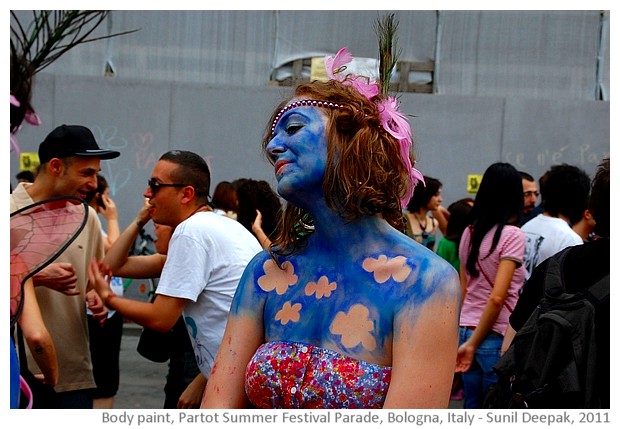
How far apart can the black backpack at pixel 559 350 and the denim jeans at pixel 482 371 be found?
5.68 ft

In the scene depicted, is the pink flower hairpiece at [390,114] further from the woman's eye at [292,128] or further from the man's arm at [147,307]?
the man's arm at [147,307]

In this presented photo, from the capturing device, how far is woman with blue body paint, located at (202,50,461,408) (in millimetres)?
2371

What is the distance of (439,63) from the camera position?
12.0 m

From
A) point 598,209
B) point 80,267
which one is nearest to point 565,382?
point 598,209

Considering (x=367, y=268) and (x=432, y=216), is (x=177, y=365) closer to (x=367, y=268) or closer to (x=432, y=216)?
(x=367, y=268)

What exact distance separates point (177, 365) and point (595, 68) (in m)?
8.82

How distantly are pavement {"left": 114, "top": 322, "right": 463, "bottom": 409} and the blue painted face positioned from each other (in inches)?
223

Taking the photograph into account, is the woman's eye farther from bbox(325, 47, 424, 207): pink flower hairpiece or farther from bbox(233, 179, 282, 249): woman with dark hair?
bbox(233, 179, 282, 249): woman with dark hair

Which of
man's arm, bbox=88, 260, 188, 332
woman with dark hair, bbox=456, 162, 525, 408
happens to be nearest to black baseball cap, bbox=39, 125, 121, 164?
man's arm, bbox=88, 260, 188, 332

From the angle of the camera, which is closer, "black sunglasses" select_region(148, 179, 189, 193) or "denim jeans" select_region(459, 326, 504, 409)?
"black sunglasses" select_region(148, 179, 189, 193)

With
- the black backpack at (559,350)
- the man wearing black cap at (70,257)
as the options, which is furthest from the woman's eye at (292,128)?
the man wearing black cap at (70,257)

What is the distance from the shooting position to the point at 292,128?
2568mm

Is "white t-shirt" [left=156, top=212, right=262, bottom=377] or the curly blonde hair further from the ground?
the curly blonde hair

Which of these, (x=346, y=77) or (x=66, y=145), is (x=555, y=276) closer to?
(x=346, y=77)
